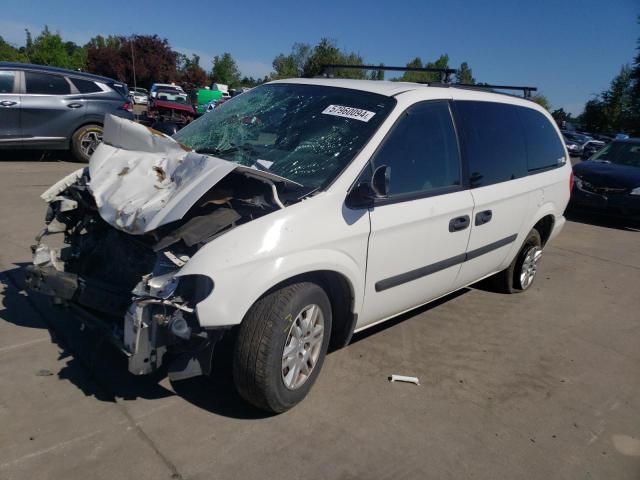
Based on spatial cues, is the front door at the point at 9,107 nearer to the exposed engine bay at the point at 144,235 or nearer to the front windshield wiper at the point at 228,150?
the exposed engine bay at the point at 144,235

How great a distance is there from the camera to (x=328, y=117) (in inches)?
142

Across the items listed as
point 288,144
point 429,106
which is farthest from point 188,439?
point 429,106

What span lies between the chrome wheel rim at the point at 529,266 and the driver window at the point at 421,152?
194 centimetres

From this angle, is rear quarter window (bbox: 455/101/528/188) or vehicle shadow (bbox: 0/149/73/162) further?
vehicle shadow (bbox: 0/149/73/162)

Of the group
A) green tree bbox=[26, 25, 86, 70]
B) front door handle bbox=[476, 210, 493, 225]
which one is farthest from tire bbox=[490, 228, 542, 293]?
green tree bbox=[26, 25, 86, 70]

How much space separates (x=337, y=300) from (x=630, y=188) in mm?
8120

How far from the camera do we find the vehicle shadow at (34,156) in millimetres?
10770

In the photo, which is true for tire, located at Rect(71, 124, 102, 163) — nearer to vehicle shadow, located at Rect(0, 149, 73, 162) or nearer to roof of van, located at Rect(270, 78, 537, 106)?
vehicle shadow, located at Rect(0, 149, 73, 162)

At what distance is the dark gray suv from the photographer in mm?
9539

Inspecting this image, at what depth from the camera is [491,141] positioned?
4.36 meters

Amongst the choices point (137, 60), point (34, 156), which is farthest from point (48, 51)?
point (34, 156)

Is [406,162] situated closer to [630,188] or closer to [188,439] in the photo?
[188,439]

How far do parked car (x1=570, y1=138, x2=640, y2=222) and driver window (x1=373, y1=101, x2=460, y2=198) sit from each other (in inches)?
271

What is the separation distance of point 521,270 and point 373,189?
2.95 m
